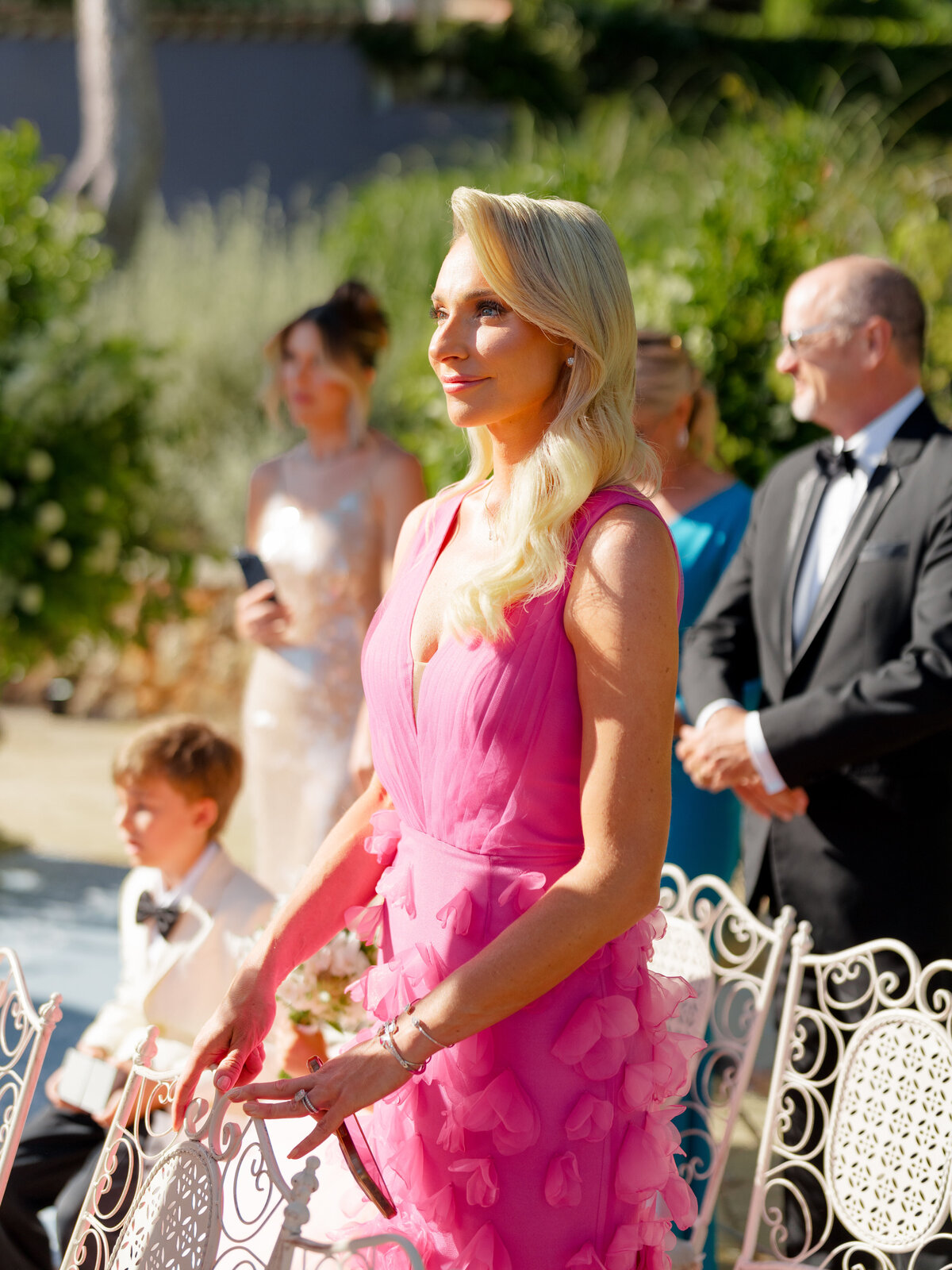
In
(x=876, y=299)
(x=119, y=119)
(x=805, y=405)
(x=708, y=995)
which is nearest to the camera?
(x=708, y=995)

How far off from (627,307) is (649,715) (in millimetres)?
492

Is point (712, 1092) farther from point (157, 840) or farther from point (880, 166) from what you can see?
point (880, 166)

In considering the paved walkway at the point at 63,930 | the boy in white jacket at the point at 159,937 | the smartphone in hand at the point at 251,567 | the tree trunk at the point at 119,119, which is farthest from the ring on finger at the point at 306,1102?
the tree trunk at the point at 119,119

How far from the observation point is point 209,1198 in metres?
1.52

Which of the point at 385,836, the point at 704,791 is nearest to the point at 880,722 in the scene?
the point at 704,791

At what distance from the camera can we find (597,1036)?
1552mm

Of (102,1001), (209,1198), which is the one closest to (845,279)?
(209,1198)

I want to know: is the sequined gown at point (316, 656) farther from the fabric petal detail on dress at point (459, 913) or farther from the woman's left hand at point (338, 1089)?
the woman's left hand at point (338, 1089)

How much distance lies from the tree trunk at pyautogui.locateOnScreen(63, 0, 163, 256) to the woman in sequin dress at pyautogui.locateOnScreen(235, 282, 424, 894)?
21.8ft

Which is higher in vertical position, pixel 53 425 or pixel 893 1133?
pixel 53 425

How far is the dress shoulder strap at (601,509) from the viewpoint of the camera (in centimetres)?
157

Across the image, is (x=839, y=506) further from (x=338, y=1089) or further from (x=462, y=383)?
(x=338, y=1089)

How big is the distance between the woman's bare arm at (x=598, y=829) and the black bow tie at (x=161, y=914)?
51.8 inches

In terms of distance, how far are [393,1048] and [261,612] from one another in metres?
2.29
